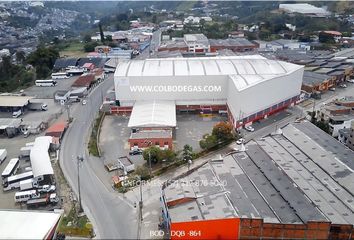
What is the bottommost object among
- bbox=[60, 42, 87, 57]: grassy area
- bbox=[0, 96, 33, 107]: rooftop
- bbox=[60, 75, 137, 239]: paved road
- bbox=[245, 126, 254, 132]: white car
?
bbox=[60, 42, 87, 57]: grassy area

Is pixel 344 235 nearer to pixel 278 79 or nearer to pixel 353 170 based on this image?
pixel 353 170

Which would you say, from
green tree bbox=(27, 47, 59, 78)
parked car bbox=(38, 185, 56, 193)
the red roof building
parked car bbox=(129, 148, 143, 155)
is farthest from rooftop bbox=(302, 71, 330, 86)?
green tree bbox=(27, 47, 59, 78)

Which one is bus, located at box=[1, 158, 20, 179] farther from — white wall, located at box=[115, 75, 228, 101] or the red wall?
the red wall

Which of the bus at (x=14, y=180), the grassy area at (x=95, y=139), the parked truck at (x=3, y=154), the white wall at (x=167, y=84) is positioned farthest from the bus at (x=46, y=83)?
the bus at (x=14, y=180)

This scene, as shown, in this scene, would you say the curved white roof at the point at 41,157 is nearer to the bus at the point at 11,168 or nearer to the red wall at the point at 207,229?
the bus at the point at 11,168

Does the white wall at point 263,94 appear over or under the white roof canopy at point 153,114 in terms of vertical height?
over

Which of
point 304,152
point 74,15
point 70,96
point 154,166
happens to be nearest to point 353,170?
point 304,152
